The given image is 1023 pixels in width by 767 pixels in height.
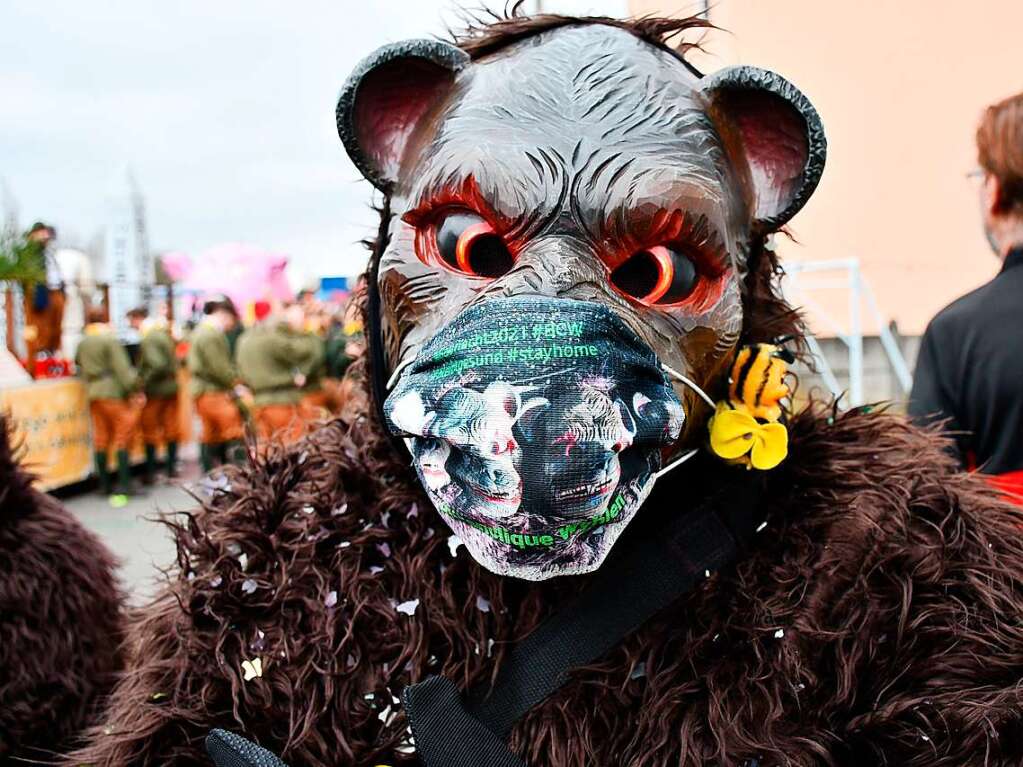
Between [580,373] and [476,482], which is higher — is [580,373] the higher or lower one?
the higher one

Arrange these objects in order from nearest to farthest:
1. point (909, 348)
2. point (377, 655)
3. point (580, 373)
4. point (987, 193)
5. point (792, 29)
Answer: point (580, 373), point (377, 655), point (987, 193), point (792, 29), point (909, 348)

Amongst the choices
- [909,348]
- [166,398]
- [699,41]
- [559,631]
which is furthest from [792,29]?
[166,398]

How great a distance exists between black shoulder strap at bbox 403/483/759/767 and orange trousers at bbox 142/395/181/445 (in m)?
7.22

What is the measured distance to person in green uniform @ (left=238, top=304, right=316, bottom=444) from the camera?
6.18 m

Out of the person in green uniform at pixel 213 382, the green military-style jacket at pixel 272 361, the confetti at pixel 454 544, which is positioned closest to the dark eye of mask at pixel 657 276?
the confetti at pixel 454 544

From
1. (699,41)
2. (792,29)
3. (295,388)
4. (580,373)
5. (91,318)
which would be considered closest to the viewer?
(580,373)

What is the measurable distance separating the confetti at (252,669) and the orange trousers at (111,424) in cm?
649

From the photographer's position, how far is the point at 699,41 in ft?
4.45

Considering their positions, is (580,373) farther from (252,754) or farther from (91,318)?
(91,318)

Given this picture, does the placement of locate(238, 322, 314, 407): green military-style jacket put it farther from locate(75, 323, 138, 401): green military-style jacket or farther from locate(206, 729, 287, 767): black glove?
locate(206, 729, 287, 767): black glove

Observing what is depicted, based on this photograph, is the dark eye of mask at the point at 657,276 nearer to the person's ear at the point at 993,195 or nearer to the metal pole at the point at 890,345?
the person's ear at the point at 993,195

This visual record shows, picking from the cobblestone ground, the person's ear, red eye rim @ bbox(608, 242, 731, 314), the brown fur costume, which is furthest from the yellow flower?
the cobblestone ground

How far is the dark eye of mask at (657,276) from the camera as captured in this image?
100 cm

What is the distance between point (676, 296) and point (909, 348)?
5.42 metres
